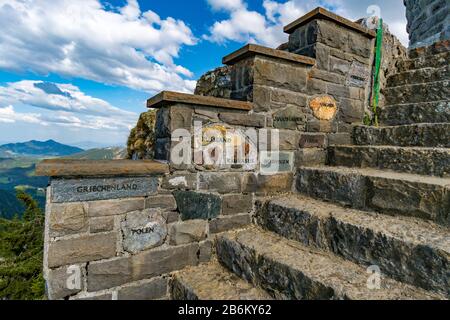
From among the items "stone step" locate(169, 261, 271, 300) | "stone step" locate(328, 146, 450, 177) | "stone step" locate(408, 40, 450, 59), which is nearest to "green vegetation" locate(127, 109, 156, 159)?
"stone step" locate(169, 261, 271, 300)

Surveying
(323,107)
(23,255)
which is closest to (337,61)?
(323,107)

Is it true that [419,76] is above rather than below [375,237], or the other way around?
above

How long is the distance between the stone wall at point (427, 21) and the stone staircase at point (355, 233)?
3937mm

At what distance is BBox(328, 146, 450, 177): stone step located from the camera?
2.27m

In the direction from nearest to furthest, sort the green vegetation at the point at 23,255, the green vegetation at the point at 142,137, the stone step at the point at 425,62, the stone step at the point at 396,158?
the stone step at the point at 396,158 < the stone step at the point at 425,62 < the green vegetation at the point at 142,137 < the green vegetation at the point at 23,255

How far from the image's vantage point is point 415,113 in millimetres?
3334

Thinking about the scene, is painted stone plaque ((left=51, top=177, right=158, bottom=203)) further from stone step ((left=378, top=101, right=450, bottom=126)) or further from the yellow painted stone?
stone step ((left=378, top=101, right=450, bottom=126))

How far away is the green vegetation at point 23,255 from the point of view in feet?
17.3

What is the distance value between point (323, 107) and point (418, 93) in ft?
5.30

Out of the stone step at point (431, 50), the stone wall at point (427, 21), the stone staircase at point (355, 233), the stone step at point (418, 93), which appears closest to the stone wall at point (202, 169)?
the stone staircase at point (355, 233)

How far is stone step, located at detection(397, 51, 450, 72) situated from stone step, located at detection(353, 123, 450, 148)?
1962 millimetres

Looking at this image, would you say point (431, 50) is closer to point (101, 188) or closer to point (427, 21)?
point (427, 21)

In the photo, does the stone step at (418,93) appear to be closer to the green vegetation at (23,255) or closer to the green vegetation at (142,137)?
the green vegetation at (142,137)
